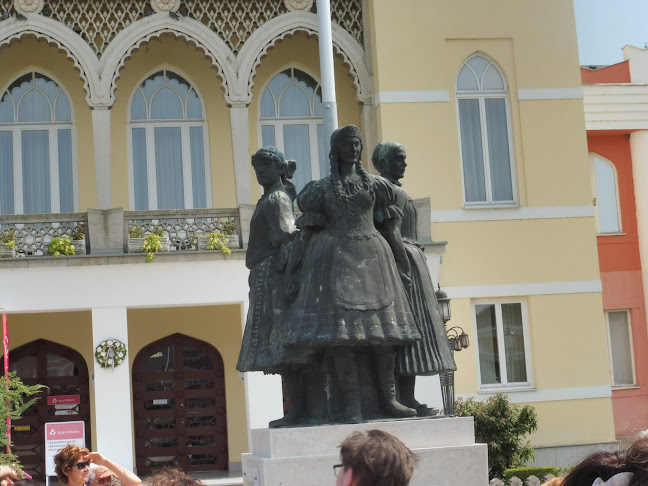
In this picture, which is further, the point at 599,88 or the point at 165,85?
the point at 599,88

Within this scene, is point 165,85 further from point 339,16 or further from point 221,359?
point 221,359

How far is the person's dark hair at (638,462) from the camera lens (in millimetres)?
3381

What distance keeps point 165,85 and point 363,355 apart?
16.9 meters

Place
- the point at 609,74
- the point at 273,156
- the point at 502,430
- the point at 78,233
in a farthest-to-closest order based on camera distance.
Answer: the point at 609,74 < the point at 78,233 < the point at 502,430 < the point at 273,156

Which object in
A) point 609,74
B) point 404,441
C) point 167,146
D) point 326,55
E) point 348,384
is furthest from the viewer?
point 609,74

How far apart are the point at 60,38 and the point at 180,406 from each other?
7.39 meters

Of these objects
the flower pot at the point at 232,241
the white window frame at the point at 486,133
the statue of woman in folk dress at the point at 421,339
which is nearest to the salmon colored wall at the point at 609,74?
the white window frame at the point at 486,133

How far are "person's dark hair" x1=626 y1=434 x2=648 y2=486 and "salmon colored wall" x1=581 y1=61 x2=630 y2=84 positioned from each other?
26275 millimetres

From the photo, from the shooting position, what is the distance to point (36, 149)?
23.9 metres

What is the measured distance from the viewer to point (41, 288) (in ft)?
68.5

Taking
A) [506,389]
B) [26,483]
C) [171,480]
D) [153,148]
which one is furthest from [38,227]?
[171,480]

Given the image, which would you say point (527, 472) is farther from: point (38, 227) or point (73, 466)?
point (73, 466)

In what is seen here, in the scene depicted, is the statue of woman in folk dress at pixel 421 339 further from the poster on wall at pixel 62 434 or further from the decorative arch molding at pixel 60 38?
the decorative arch molding at pixel 60 38

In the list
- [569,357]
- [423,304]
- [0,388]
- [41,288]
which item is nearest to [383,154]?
[423,304]
